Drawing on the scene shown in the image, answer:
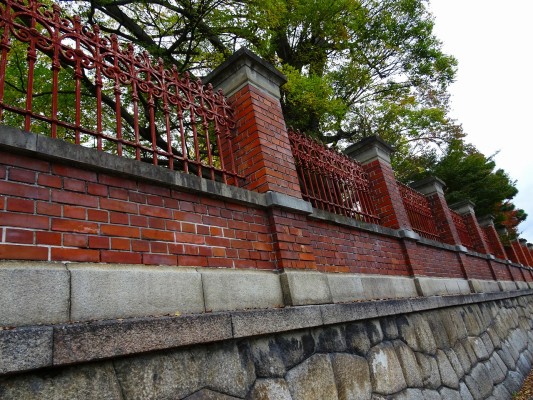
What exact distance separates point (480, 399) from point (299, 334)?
141 inches

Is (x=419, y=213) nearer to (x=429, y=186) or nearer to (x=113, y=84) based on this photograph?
(x=429, y=186)

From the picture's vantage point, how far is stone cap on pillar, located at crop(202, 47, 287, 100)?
3.45m

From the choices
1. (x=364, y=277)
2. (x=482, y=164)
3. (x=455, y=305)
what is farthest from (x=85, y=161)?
(x=482, y=164)

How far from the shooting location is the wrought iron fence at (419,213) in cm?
636

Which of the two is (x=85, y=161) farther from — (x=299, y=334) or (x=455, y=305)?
(x=455, y=305)

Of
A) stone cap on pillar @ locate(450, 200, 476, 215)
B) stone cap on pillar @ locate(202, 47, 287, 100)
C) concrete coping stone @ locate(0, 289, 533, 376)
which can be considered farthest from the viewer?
stone cap on pillar @ locate(450, 200, 476, 215)

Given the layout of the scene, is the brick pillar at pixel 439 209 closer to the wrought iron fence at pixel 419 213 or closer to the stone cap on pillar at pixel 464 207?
the wrought iron fence at pixel 419 213

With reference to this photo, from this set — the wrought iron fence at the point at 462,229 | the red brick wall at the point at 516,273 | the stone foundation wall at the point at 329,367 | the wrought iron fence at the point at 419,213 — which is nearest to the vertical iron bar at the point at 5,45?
the stone foundation wall at the point at 329,367

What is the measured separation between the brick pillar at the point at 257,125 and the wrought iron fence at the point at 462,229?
671cm

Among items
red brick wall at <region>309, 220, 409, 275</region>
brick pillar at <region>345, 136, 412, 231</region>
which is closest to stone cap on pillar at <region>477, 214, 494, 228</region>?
brick pillar at <region>345, 136, 412, 231</region>

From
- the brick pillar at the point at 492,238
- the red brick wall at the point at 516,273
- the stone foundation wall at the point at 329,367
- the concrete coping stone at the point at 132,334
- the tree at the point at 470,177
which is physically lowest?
the stone foundation wall at the point at 329,367

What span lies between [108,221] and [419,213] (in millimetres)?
6010

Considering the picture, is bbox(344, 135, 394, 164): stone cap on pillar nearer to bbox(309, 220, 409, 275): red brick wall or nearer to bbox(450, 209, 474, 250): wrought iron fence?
bbox(309, 220, 409, 275): red brick wall

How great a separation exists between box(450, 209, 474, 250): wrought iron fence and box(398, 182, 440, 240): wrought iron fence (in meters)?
1.63
